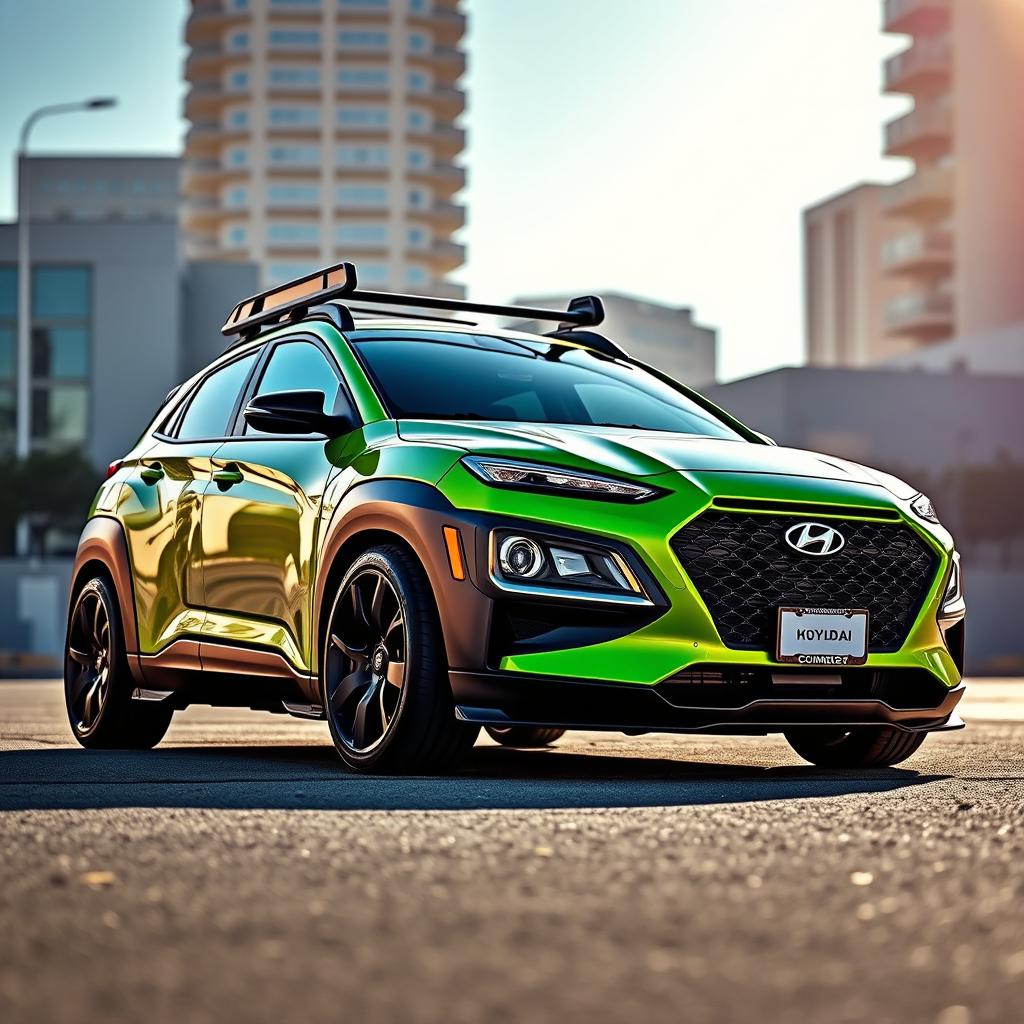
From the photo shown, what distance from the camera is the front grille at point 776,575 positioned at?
6.32 meters

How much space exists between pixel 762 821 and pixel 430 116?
131866 millimetres

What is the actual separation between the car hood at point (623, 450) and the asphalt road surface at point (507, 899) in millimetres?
1053

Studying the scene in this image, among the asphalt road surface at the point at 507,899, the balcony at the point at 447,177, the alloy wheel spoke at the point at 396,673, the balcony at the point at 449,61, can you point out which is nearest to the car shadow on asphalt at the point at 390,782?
the asphalt road surface at the point at 507,899

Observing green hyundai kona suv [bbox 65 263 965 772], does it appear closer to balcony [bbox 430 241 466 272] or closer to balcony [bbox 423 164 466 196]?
balcony [bbox 430 241 466 272]

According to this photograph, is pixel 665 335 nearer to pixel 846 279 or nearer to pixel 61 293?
pixel 846 279

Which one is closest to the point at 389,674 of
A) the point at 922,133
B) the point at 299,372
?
the point at 299,372

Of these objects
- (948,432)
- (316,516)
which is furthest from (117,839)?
(948,432)

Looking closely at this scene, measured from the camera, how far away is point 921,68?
81.4 metres

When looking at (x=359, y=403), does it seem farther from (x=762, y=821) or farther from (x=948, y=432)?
(x=948, y=432)

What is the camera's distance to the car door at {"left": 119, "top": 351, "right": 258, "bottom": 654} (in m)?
7.90

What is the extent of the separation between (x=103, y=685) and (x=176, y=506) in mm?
967

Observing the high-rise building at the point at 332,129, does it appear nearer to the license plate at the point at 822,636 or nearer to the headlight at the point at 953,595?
the headlight at the point at 953,595

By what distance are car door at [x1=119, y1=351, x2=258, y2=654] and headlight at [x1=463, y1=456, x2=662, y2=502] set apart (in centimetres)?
190

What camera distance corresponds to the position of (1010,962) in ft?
10.4
